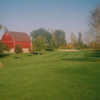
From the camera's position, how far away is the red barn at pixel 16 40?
48591 mm

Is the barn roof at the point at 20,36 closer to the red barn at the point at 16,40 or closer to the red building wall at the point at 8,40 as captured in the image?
the red barn at the point at 16,40

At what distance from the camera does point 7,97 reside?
493 centimetres

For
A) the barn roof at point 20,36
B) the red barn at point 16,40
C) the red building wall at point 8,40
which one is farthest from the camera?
the barn roof at point 20,36

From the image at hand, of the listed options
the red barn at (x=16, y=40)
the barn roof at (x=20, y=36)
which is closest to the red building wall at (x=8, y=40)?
the red barn at (x=16, y=40)

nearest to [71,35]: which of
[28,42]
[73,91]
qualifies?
[28,42]

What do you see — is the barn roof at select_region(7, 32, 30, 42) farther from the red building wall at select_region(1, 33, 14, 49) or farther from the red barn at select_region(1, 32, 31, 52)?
the red building wall at select_region(1, 33, 14, 49)

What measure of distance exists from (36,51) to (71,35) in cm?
3247

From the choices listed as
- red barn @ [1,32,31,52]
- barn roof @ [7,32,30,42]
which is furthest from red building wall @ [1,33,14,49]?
barn roof @ [7,32,30,42]

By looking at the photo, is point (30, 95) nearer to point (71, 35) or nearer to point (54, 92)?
point (54, 92)

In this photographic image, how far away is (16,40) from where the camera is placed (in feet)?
161

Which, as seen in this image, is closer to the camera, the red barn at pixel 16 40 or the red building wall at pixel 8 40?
the red barn at pixel 16 40

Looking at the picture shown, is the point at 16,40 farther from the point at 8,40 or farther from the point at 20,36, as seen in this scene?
the point at 20,36

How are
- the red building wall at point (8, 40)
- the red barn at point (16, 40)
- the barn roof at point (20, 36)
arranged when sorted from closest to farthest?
the red barn at point (16, 40), the red building wall at point (8, 40), the barn roof at point (20, 36)

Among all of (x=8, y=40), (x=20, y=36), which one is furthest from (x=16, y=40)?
(x=20, y=36)
